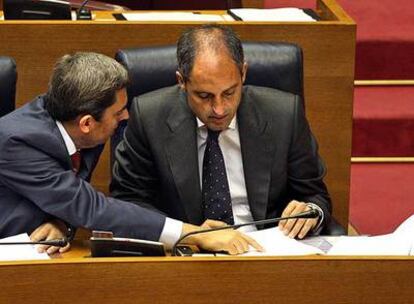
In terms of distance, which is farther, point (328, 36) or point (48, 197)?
point (328, 36)

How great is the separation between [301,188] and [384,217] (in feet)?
2.06

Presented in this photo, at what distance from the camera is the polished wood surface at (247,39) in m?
1.79

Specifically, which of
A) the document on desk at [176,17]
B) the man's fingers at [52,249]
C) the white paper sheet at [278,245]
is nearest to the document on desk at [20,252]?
the man's fingers at [52,249]

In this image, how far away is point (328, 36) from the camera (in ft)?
5.91

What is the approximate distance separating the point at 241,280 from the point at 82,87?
1.29ft

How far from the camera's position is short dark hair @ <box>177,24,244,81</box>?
1.41 meters

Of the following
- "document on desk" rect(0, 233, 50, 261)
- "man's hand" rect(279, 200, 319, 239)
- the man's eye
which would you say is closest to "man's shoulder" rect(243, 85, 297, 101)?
the man's eye

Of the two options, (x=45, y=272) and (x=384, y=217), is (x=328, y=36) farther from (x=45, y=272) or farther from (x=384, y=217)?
(x=45, y=272)

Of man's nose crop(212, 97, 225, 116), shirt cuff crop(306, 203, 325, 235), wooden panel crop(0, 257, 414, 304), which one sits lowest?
shirt cuff crop(306, 203, 325, 235)

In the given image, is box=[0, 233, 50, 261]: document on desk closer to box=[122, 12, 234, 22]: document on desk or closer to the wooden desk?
the wooden desk

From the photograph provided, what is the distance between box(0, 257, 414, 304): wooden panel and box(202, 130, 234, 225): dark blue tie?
17.6 inches

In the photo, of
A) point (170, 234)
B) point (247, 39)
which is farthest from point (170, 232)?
point (247, 39)

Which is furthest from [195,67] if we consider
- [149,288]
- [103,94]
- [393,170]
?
[393,170]

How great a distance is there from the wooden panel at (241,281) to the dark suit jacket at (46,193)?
0.85 ft
